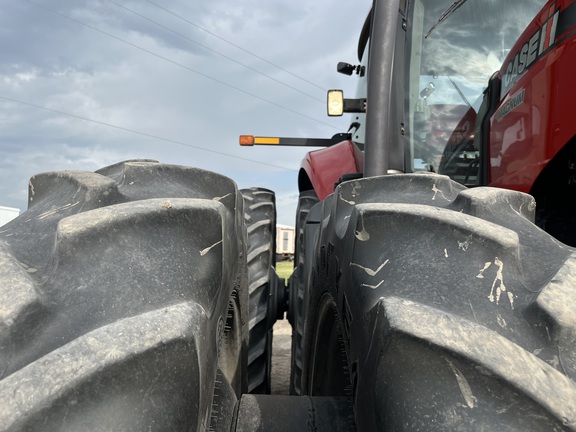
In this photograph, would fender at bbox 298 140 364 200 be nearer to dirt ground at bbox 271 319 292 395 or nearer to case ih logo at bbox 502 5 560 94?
case ih logo at bbox 502 5 560 94

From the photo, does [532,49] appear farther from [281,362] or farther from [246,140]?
[246,140]

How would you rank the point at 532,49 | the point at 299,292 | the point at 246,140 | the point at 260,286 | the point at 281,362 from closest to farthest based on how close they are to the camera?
the point at 532,49 < the point at 299,292 < the point at 260,286 < the point at 281,362 < the point at 246,140

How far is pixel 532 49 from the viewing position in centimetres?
132

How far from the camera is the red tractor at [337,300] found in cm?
56

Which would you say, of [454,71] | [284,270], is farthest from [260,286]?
[284,270]

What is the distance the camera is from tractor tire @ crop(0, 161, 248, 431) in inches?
21.4

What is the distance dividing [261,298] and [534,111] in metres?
1.18

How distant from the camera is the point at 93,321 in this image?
630 mm

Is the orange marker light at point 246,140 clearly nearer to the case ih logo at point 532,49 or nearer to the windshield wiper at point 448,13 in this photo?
the windshield wiper at point 448,13

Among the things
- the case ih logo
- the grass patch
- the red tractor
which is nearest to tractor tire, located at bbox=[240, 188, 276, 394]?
the red tractor

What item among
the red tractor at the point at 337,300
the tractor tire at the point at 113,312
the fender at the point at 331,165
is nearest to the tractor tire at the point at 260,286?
the fender at the point at 331,165

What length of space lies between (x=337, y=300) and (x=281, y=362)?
2.34 metres

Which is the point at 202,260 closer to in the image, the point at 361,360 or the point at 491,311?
the point at 361,360

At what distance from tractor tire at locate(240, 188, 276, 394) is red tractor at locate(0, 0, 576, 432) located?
1.73ft
